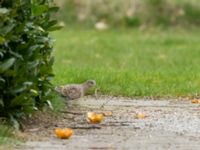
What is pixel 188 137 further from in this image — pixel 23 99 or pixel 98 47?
pixel 98 47

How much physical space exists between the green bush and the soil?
0.26 metres

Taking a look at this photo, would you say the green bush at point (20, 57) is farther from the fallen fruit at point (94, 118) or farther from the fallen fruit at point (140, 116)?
the fallen fruit at point (140, 116)

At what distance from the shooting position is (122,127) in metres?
6.96

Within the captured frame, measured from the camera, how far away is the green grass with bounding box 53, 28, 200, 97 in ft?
31.5

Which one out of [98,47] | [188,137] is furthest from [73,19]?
[188,137]

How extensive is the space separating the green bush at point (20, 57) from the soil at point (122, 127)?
257 millimetres

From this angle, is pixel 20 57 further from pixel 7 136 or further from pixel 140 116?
pixel 140 116

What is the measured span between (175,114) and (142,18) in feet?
39.5

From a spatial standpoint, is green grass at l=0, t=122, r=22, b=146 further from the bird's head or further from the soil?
the bird's head

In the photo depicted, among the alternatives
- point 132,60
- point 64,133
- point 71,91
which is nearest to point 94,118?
point 64,133

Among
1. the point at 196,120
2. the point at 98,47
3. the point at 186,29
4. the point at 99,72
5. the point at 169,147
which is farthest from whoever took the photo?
the point at 186,29

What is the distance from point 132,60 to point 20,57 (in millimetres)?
7879

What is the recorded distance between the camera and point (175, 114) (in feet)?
25.4

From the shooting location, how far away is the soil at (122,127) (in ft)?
20.2
